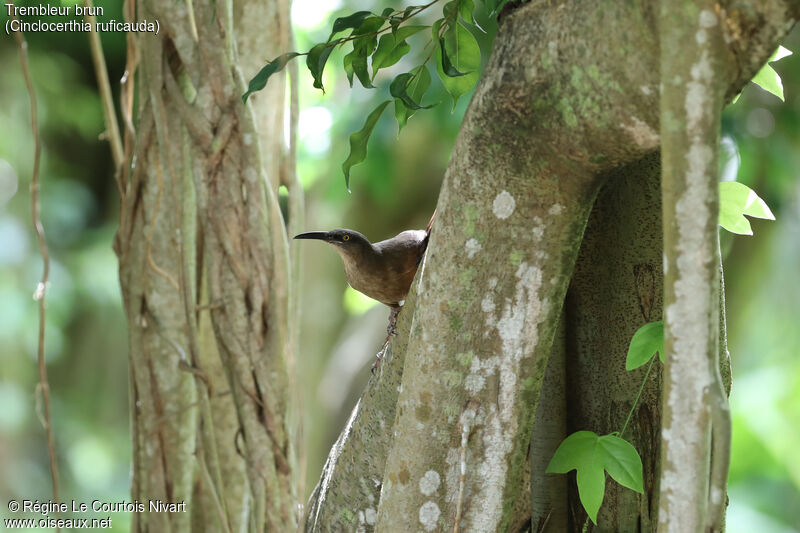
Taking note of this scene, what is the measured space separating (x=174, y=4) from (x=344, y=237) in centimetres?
70

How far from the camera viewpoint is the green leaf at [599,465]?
3.81 ft

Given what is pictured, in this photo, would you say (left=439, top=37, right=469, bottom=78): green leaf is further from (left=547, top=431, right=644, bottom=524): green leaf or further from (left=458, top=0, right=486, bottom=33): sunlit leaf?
(left=547, top=431, right=644, bottom=524): green leaf

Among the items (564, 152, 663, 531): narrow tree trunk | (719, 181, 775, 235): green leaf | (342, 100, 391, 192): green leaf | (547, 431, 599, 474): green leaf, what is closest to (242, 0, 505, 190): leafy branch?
(342, 100, 391, 192): green leaf

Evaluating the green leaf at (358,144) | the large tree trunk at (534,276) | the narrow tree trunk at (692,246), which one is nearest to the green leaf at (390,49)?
the green leaf at (358,144)

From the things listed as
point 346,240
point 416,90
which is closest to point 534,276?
point 416,90

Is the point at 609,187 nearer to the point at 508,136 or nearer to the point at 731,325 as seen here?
the point at 508,136

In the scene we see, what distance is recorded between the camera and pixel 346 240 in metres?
2.01

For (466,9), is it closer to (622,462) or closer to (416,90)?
(416,90)

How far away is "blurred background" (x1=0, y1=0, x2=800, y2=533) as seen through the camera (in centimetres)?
391

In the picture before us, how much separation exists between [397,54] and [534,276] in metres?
0.49

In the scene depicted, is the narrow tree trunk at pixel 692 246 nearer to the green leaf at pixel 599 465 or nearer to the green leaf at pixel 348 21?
the green leaf at pixel 599 465

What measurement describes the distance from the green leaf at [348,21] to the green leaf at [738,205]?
0.65 meters

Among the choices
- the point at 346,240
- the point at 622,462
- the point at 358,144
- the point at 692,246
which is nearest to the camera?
the point at 692,246

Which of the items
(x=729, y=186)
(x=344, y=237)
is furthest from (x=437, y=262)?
(x=344, y=237)
